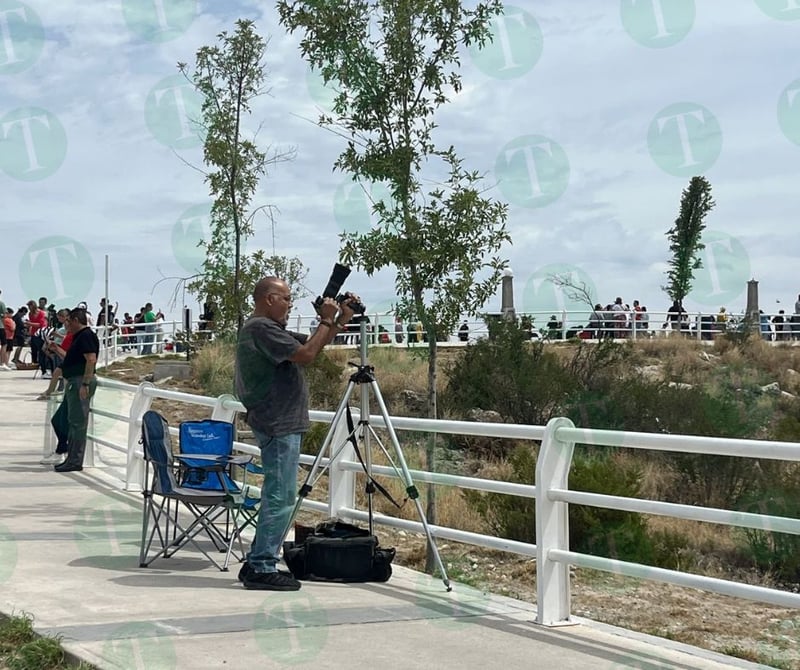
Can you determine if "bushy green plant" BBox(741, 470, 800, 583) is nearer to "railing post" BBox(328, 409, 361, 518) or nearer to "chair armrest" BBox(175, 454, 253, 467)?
A: "railing post" BBox(328, 409, 361, 518)

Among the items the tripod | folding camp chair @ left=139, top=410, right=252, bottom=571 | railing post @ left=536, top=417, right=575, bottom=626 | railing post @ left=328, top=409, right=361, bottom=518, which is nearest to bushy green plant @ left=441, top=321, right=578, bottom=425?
railing post @ left=328, top=409, right=361, bottom=518

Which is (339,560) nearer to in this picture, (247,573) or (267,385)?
(247,573)

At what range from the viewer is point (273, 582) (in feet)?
26.1

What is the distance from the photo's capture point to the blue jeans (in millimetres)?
8023

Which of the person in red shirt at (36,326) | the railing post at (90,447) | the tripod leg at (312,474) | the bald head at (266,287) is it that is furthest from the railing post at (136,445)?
the person in red shirt at (36,326)

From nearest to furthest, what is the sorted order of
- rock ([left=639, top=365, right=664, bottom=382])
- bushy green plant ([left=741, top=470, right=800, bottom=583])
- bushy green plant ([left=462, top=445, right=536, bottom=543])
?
bushy green plant ([left=462, top=445, right=536, bottom=543]) → bushy green plant ([left=741, top=470, right=800, bottom=583]) → rock ([left=639, top=365, right=664, bottom=382])

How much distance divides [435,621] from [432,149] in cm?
515

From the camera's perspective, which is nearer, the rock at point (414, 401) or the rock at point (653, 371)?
the rock at point (414, 401)

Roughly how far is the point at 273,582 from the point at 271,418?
1.00 metres

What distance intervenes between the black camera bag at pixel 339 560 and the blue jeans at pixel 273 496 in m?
0.34

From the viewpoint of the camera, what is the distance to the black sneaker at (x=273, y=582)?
795cm

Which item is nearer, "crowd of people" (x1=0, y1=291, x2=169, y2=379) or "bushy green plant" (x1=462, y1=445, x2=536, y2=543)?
"bushy green plant" (x1=462, y1=445, x2=536, y2=543)

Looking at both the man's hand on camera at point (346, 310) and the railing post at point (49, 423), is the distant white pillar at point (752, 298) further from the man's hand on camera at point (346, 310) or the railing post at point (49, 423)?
the man's hand on camera at point (346, 310)

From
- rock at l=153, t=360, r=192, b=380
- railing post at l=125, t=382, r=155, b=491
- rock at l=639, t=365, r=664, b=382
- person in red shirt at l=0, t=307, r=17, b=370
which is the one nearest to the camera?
railing post at l=125, t=382, r=155, b=491
